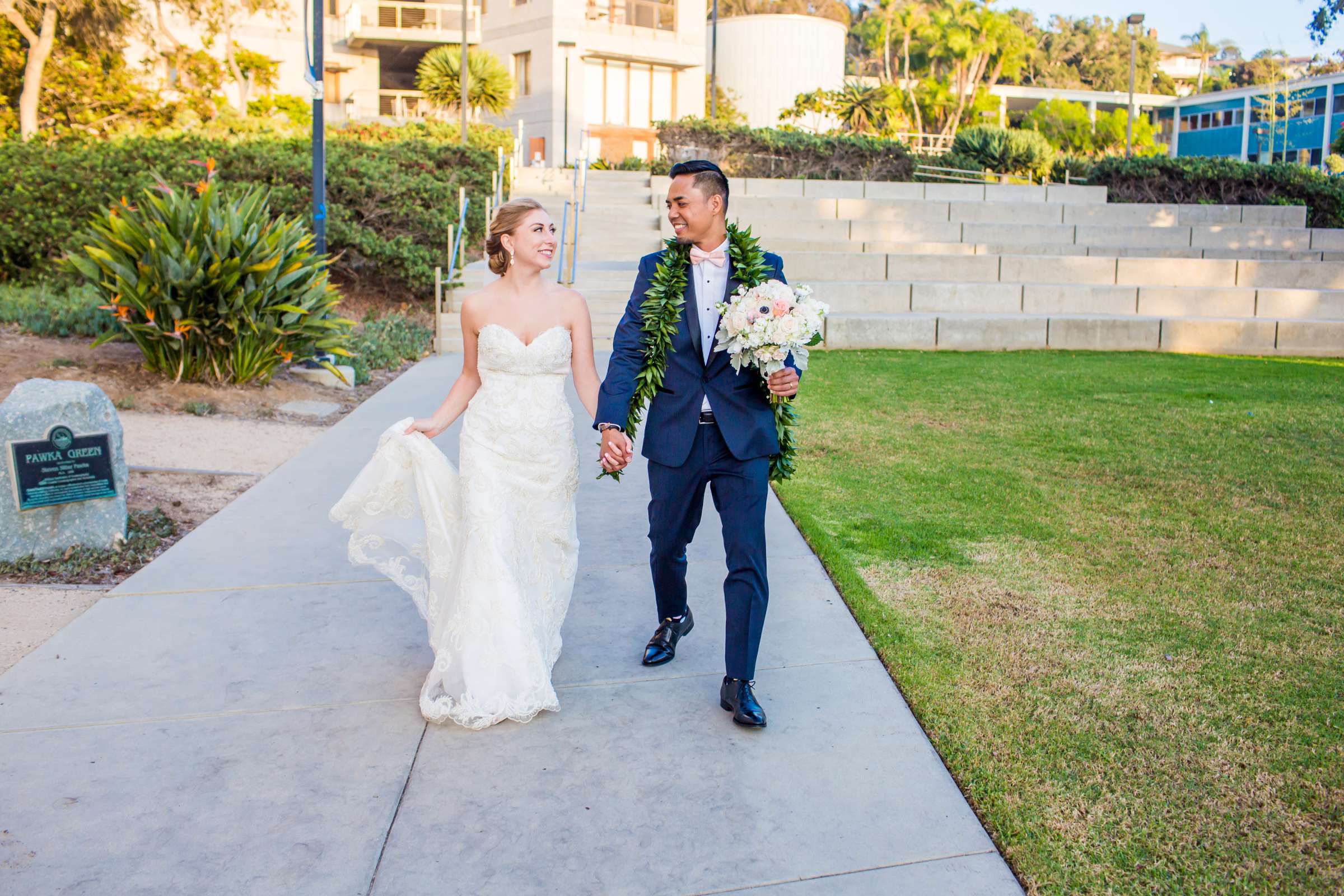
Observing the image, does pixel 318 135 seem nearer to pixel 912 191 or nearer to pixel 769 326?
pixel 769 326

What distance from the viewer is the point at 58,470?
18.3 ft

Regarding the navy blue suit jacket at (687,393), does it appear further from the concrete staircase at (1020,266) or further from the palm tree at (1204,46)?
the palm tree at (1204,46)

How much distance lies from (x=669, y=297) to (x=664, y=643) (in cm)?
144

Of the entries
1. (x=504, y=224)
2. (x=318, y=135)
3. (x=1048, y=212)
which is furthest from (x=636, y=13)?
(x=504, y=224)

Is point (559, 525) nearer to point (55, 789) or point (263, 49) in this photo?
point (55, 789)

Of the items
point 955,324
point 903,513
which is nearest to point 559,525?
point 903,513

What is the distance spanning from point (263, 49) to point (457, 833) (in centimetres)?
4182

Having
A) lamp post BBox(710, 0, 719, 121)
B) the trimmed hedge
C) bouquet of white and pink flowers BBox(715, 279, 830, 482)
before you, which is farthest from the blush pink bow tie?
lamp post BBox(710, 0, 719, 121)

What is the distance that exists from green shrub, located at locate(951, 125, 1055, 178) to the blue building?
24.6m

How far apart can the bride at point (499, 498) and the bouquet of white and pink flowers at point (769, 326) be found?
0.55m

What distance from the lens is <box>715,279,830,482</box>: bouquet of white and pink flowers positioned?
3635 millimetres

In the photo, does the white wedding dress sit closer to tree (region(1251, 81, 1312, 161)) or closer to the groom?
the groom

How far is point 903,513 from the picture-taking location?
21.4 ft

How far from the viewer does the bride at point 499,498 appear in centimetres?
390
